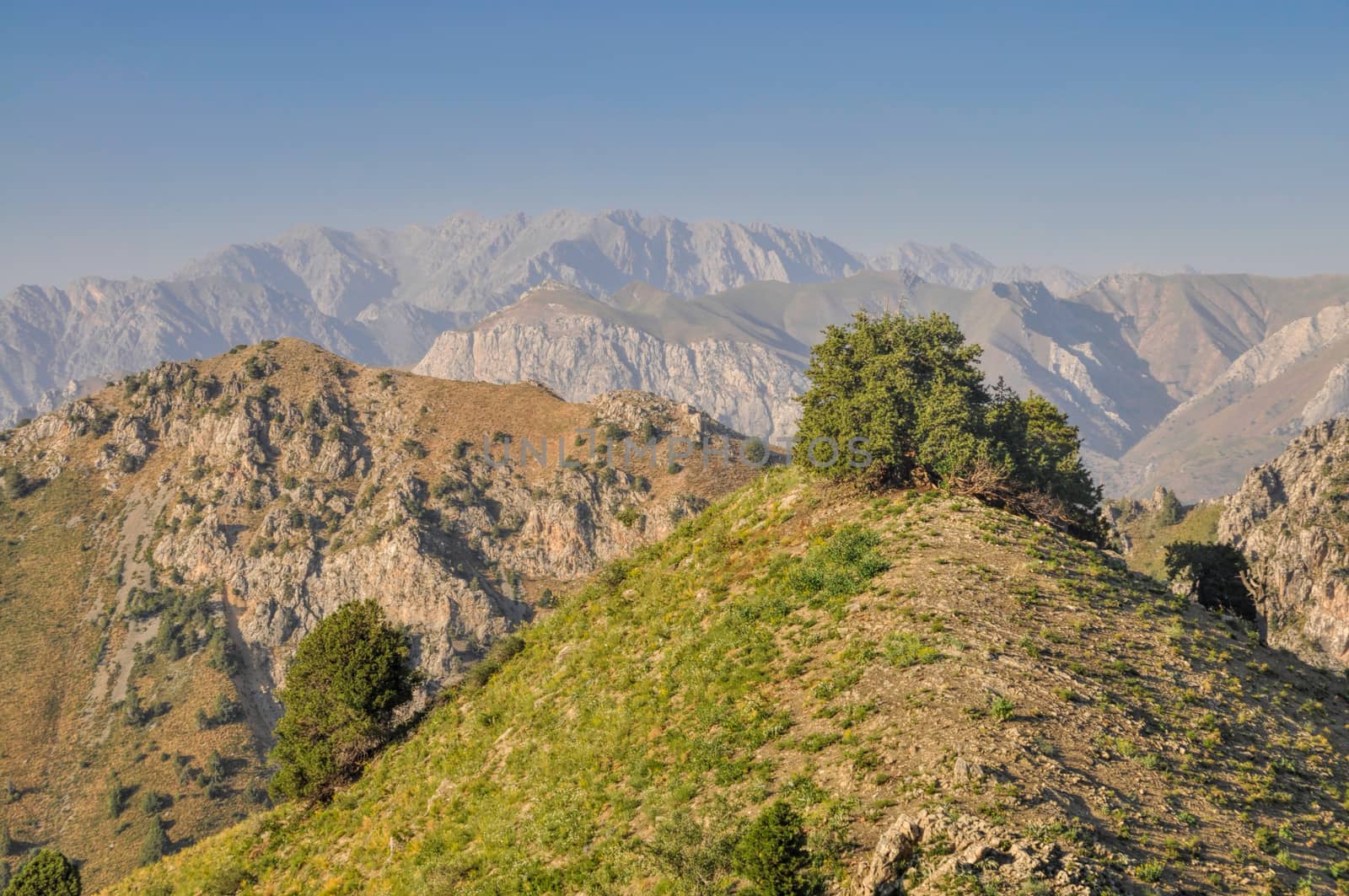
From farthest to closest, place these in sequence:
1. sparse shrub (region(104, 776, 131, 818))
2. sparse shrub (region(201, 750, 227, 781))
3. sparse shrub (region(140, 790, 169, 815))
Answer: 1. sparse shrub (region(201, 750, 227, 781))
2. sparse shrub (region(140, 790, 169, 815))
3. sparse shrub (region(104, 776, 131, 818))

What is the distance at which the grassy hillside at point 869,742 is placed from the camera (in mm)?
18953

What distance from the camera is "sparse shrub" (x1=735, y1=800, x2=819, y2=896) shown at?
1730 centimetres

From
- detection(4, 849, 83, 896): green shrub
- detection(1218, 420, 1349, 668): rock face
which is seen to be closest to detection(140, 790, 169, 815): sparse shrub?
detection(4, 849, 83, 896): green shrub

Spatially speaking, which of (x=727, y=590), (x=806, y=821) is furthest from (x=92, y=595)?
(x=806, y=821)

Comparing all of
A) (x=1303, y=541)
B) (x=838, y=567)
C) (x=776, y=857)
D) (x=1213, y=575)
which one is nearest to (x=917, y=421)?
(x=838, y=567)

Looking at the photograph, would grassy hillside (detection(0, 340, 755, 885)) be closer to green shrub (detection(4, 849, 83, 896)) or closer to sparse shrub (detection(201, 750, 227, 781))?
sparse shrub (detection(201, 750, 227, 781))

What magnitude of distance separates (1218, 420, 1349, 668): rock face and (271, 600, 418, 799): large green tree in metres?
109

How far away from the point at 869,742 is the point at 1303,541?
152827mm

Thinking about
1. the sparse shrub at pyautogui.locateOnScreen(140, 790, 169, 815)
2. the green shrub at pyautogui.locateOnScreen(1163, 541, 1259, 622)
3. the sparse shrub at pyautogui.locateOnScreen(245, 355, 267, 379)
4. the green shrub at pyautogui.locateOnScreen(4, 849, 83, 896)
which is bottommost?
the sparse shrub at pyautogui.locateOnScreen(140, 790, 169, 815)

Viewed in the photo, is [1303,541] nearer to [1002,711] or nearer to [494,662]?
[494,662]

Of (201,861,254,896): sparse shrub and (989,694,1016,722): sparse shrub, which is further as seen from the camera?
(201,861,254,896): sparse shrub

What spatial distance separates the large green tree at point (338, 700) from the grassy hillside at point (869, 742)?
2.32 m

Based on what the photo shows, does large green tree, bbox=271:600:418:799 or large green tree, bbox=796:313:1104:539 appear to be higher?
large green tree, bbox=796:313:1104:539

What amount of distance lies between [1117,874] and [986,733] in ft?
16.7
